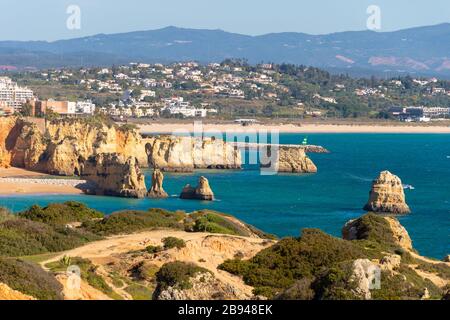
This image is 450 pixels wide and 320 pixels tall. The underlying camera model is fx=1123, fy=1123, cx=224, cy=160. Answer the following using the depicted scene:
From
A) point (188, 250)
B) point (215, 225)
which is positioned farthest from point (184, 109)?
point (188, 250)

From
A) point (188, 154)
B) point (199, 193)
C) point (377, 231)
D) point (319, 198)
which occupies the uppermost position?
point (377, 231)

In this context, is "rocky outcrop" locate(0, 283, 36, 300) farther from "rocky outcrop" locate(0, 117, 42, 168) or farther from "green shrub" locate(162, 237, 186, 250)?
"rocky outcrop" locate(0, 117, 42, 168)

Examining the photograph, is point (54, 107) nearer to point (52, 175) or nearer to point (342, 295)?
point (52, 175)

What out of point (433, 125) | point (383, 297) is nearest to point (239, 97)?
point (433, 125)

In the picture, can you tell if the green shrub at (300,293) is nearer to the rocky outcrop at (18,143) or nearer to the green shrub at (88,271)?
the green shrub at (88,271)

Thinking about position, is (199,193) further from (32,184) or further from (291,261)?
(291,261)

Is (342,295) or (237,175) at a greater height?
(342,295)

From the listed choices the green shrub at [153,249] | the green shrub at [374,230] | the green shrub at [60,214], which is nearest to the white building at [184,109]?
the green shrub at [60,214]
